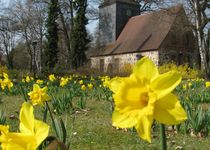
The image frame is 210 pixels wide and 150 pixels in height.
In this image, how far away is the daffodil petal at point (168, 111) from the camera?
111 cm

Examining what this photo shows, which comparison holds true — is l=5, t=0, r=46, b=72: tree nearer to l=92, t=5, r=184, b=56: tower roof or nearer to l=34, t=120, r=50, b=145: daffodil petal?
l=92, t=5, r=184, b=56: tower roof

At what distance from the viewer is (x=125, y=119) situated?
113 cm

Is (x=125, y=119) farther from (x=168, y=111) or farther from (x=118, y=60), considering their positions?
(x=118, y=60)

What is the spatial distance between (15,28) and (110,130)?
3625cm

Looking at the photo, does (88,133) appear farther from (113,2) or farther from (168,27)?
(113,2)

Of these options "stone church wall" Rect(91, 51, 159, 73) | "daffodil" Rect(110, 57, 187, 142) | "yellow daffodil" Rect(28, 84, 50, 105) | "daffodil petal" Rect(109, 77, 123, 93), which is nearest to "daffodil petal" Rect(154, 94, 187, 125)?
"daffodil" Rect(110, 57, 187, 142)

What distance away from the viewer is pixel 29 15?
38750 millimetres

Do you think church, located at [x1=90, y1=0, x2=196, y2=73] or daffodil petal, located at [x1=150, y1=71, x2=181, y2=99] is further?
church, located at [x1=90, y1=0, x2=196, y2=73]

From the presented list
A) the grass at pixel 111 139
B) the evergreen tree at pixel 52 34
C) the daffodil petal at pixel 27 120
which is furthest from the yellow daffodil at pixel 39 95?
the evergreen tree at pixel 52 34

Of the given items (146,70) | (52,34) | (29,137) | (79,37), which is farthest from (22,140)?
(52,34)

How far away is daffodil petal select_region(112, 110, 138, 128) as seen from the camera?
109 centimetres

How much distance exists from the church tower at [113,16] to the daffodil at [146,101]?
126ft

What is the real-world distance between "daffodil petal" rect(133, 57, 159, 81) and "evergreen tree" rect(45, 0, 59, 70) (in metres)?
36.9

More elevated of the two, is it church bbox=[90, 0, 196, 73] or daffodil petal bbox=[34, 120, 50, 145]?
church bbox=[90, 0, 196, 73]
